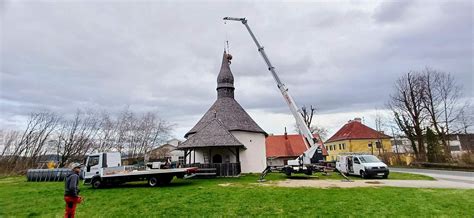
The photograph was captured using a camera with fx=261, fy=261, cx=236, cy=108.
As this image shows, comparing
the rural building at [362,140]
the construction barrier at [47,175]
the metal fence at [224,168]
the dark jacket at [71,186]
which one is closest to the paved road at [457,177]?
the metal fence at [224,168]

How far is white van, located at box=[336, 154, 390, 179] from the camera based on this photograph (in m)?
17.1

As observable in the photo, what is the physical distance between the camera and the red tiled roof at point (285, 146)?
3750 centimetres

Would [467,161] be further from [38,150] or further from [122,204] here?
[38,150]

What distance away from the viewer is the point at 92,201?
35.6 ft

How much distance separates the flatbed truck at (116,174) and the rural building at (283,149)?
2299cm

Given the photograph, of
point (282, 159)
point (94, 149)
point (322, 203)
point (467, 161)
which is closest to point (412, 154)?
point (467, 161)

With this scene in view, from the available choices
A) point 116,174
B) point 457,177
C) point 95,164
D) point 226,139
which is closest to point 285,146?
point 226,139

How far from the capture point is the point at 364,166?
17.6 metres

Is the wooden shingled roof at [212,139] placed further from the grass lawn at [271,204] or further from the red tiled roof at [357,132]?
the red tiled roof at [357,132]

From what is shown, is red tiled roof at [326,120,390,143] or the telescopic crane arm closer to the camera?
the telescopic crane arm

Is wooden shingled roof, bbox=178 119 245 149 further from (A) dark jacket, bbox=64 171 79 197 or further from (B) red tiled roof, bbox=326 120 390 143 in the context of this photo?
(B) red tiled roof, bbox=326 120 390 143

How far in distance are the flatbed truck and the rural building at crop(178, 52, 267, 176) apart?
460 cm

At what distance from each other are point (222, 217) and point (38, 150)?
37.7m

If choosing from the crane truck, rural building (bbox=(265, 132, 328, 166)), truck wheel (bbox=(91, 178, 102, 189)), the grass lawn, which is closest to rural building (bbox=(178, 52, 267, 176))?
the crane truck
